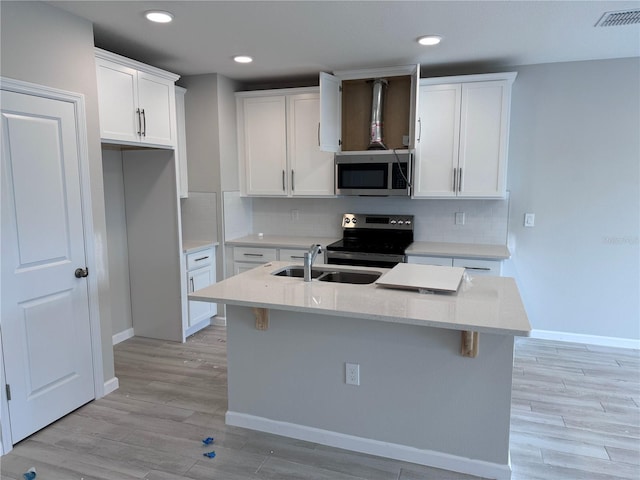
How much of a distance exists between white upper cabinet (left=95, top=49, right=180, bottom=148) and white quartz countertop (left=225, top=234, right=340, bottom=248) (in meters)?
1.23

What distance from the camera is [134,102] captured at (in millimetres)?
3238

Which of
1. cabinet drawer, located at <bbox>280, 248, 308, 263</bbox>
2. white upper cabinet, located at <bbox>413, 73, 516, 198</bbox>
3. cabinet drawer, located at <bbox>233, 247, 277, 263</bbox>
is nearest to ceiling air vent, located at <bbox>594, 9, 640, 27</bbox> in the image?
white upper cabinet, located at <bbox>413, 73, 516, 198</bbox>

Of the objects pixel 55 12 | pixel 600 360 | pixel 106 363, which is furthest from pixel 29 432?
pixel 600 360

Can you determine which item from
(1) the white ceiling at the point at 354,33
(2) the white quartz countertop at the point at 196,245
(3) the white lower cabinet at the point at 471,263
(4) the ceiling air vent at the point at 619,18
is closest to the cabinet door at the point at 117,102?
(1) the white ceiling at the point at 354,33

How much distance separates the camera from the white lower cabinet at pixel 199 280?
4.05 metres

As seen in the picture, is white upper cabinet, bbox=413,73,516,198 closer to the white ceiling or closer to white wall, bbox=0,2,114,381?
the white ceiling

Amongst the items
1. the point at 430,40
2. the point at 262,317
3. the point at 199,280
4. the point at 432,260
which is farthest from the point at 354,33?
the point at 199,280

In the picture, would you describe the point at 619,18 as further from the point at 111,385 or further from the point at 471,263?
the point at 111,385

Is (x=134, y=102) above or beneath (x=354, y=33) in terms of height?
beneath

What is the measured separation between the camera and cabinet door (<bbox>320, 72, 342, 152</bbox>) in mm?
3746

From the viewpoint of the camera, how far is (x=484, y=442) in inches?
84.8

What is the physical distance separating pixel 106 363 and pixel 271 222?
2393 millimetres

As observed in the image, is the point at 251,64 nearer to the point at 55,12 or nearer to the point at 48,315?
the point at 55,12

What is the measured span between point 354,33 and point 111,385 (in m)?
3.11
